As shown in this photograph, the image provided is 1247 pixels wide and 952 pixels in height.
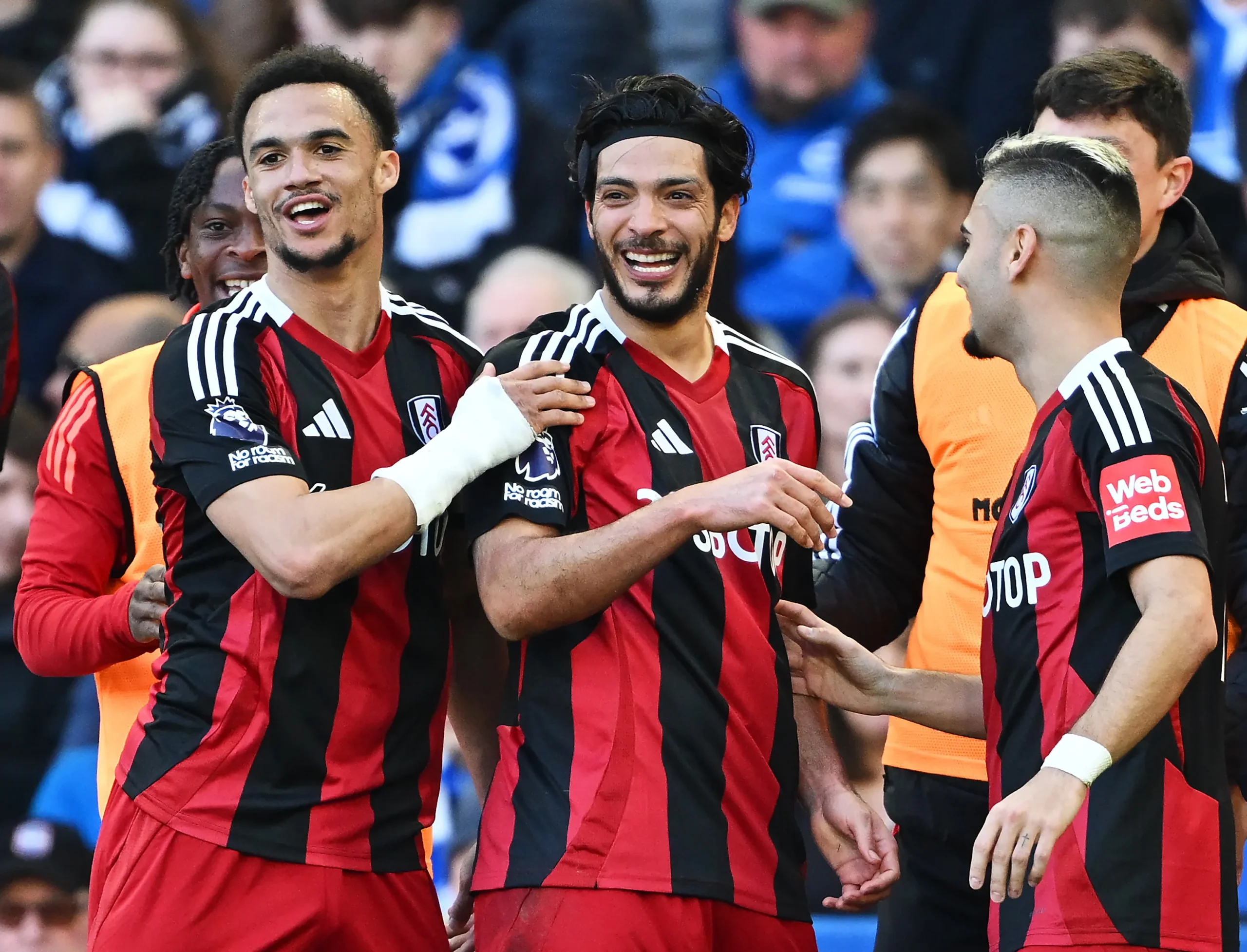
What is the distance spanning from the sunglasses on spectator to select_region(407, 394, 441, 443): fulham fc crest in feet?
13.5

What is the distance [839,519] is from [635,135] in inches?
51.3

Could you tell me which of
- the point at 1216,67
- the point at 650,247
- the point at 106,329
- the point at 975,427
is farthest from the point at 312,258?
the point at 1216,67

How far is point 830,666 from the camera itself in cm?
379

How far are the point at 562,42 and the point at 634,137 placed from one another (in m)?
4.01

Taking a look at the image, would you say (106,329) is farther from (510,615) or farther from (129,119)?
(510,615)

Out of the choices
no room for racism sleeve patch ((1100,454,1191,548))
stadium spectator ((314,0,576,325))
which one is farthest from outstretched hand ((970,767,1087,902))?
stadium spectator ((314,0,576,325))

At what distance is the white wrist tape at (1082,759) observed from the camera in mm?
2867

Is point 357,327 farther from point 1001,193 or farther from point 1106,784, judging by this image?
point 1106,784

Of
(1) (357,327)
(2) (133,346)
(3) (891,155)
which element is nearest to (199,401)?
(1) (357,327)

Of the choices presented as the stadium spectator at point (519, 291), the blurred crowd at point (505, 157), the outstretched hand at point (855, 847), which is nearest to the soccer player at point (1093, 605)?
the outstretched hand at point (855, 847)

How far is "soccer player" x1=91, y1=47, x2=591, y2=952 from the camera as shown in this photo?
11.0 ft

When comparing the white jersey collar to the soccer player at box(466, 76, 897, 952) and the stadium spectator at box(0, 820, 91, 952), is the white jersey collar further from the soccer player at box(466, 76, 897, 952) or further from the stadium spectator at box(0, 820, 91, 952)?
the stadium spectator at box(0, 820, 91, 952)

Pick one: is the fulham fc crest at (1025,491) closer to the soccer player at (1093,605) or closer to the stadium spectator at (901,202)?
the soccer player at (1093,605)

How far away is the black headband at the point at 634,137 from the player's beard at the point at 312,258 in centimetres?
56
